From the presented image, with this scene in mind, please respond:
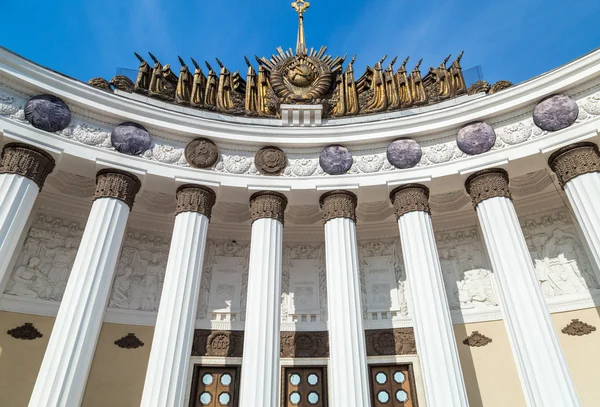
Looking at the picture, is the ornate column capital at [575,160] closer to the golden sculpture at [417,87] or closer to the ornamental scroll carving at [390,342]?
the golden sculpture at [417,87]

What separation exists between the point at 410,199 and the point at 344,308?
10.5 ft

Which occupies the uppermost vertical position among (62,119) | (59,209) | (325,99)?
(325,99)

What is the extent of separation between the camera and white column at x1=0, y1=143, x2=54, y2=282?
8.57 meters

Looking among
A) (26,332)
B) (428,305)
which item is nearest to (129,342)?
(26,332)

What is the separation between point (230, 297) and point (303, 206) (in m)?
3.24

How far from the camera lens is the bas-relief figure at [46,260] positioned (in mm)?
10984

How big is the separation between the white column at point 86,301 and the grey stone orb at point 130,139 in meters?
0.73

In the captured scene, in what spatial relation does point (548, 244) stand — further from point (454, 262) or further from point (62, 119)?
point (62, 119)

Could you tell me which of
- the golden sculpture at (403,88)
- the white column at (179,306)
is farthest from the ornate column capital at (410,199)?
the white column at (179,306)

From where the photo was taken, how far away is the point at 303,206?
12.5 meters

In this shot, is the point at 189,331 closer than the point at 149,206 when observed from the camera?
Yes

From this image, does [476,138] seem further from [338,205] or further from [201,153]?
[201,153]

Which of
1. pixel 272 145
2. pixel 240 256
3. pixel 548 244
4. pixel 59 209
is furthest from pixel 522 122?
pixel 59 209

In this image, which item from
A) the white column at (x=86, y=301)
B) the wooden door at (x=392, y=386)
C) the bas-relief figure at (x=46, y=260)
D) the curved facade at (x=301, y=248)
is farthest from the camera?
the bas-relief figure at (x=46, y=260)
